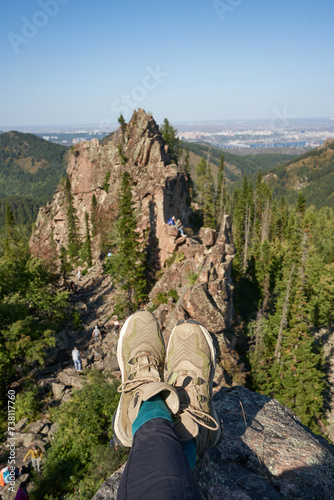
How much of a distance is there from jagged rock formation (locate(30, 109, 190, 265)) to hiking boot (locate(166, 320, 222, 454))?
69.8 feet

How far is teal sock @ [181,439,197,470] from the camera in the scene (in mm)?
2764

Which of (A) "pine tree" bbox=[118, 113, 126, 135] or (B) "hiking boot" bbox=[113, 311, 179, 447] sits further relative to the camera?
(A) "pine tree" bbox=[118, 113, 126, 135]

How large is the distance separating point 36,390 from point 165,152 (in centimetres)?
3644

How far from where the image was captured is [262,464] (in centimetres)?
344

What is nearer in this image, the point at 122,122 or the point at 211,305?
the point at 211,305

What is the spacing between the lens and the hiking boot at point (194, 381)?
9.83 feet

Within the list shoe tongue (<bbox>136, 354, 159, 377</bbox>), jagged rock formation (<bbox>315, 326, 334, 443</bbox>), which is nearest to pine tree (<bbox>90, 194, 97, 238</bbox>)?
jagged rock formation (<bbox>315, 326, 334, 443</bbox>)

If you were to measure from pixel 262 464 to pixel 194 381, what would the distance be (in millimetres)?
1262

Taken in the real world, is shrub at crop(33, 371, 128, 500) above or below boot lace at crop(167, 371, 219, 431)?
below

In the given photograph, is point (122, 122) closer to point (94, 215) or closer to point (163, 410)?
point (94, 215)

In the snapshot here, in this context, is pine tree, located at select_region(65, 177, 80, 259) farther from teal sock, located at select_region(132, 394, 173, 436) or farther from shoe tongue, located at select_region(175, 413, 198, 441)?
shoe tongue, located at select_region(175, 413, 198, 441)

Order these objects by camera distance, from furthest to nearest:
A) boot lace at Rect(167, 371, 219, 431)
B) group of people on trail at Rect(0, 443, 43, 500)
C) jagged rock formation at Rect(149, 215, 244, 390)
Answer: jagged rock formation at Rect(149, 215, 244, 390) < group of people on trail at Rect(0, 443, 43, 500) < boot lace at Rect(167, 371, 219, 431)

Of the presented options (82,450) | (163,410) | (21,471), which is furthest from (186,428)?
(21,471)

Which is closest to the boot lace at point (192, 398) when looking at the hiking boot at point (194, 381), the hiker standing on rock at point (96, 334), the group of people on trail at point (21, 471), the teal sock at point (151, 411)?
the hiking boot at point (194, 381)
